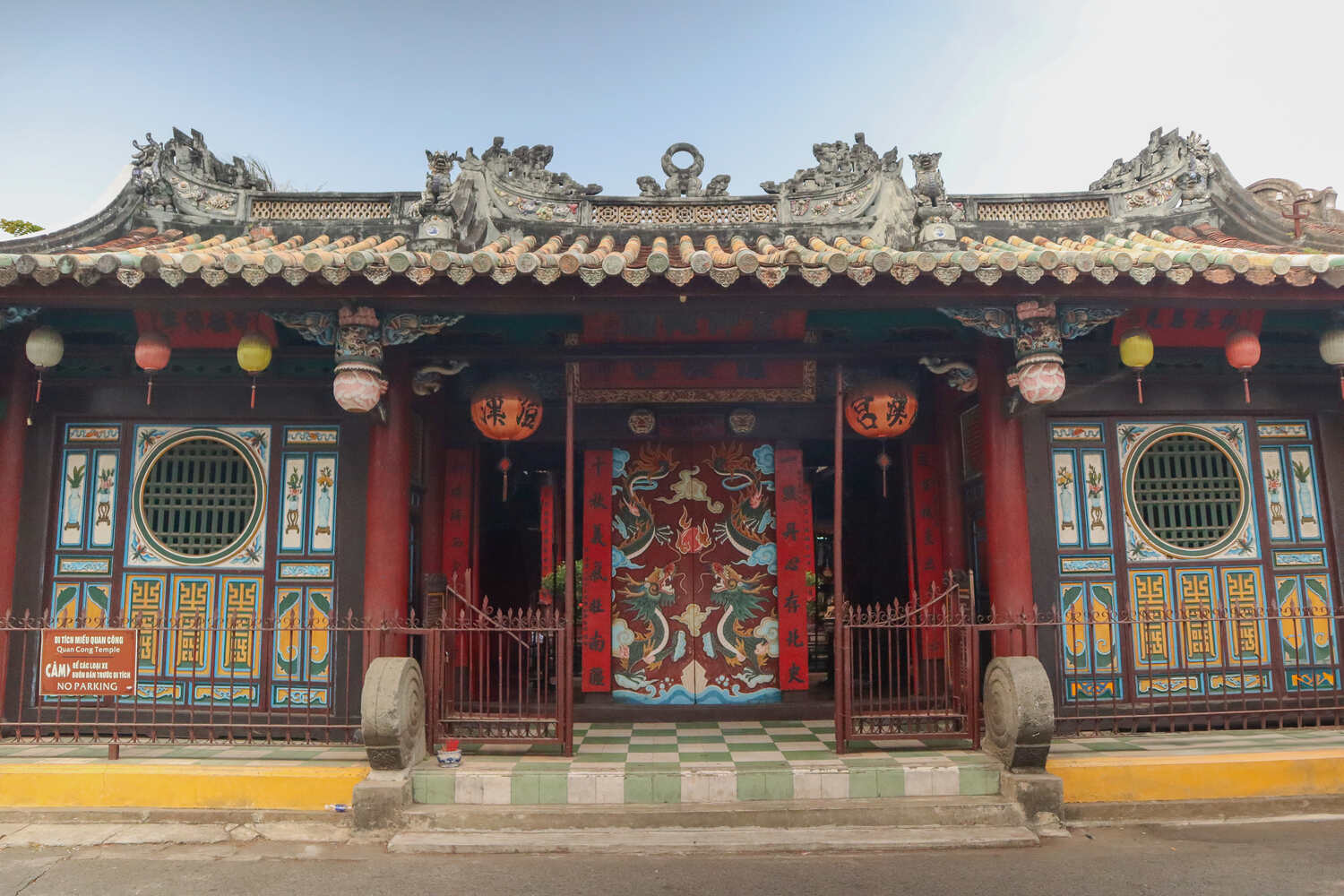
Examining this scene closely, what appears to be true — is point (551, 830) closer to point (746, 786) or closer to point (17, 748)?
point (746, 786)

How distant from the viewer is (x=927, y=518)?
8.48 metres

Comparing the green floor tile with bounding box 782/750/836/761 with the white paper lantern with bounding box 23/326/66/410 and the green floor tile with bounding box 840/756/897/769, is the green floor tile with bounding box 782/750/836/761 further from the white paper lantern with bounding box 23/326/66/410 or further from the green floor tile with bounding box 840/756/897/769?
the white paper lantern with bounding box 23/326/66/410

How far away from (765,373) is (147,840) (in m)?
5.90

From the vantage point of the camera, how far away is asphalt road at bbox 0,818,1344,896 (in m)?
4.65

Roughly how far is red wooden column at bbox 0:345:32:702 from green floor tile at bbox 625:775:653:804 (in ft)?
17.3

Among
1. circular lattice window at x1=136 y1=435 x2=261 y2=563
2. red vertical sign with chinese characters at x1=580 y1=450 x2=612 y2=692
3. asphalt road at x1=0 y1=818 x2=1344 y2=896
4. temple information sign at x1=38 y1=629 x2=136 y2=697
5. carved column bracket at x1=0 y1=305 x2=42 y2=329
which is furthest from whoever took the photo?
red vertical sign with chinese characters at x1=580 y1=450 x2=612 y2=692

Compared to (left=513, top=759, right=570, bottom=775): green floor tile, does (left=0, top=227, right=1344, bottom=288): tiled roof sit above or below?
above

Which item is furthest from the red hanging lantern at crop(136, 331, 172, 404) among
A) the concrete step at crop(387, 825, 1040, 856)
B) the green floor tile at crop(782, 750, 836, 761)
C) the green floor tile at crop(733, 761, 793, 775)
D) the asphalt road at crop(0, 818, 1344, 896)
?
the green floor tile at crop(782, 750, 836, 761)

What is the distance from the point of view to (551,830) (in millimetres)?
5457

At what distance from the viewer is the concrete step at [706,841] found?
5215 millimetres

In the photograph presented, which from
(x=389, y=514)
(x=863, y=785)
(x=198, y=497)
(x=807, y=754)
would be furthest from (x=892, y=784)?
(x=198, y=497)

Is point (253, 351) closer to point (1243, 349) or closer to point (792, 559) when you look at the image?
point (792, 559)

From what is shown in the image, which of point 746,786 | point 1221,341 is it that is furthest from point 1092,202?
point 746,786

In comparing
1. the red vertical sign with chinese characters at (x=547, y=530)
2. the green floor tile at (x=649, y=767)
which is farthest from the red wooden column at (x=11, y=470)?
the green floor tile at (x=649, y=767)
